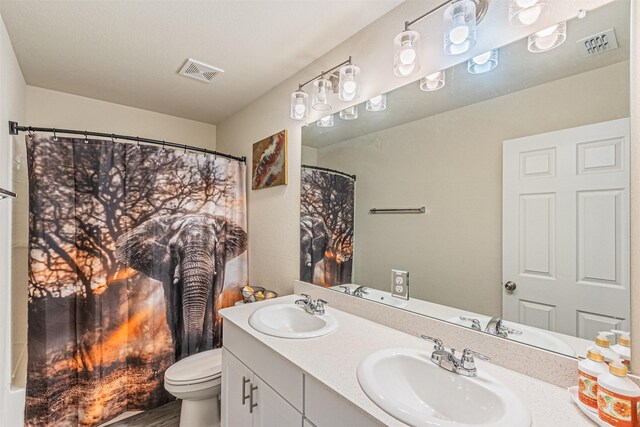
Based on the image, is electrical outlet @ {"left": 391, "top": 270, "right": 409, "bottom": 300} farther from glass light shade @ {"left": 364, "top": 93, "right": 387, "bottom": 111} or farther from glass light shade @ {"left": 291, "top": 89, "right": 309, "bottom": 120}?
glass light shade @ {"left": 291, "top": 89, "right": 309, "bottom": 120}

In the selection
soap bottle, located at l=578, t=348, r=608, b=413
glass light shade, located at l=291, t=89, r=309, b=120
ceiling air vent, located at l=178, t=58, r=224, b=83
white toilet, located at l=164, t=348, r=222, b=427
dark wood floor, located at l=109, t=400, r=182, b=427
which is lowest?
dark wood floor, located at l=109, t=400, r=182, b=427

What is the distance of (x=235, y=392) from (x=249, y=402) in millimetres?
154

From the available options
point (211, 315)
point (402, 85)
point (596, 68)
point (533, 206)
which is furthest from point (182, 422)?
point (596, 68)

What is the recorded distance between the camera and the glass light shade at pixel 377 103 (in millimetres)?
1452

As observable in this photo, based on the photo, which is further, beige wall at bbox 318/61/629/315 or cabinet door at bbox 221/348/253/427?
cabinet door at bbox 221/348/253/427

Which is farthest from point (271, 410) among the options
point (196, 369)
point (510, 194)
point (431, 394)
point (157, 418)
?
point (157, 418)

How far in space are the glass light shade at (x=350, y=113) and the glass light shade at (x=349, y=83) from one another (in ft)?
Answer: 0.19

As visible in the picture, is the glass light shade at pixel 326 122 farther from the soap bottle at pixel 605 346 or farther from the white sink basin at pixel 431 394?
the soap bottle at pixel 605 346

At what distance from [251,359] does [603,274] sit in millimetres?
1300

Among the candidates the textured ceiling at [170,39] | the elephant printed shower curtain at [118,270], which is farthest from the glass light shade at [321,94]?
the elephant printed shower curtain at [118,270]

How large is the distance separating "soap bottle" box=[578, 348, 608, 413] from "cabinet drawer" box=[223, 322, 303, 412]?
800 mm

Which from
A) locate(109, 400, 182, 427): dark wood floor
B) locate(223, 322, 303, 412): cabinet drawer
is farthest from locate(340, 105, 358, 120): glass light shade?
locate(109, 400, 182, 427): dark wood floor

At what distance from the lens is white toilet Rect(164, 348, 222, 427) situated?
164cm

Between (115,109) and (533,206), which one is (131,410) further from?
(533,206)
